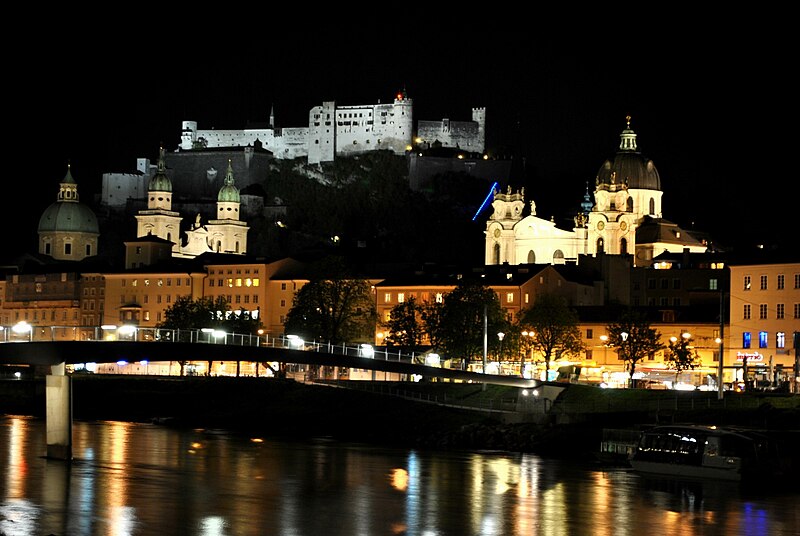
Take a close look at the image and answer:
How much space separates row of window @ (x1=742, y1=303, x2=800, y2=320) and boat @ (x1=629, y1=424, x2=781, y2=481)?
31975 mm

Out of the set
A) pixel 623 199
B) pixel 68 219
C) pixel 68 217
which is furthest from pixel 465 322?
pixel 68 217

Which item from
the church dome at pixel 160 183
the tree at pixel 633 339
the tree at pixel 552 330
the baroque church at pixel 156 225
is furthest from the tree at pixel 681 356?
the church dome at pixel 160 183

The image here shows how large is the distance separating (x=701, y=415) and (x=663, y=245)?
89.6 metres

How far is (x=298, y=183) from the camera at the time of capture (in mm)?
196125

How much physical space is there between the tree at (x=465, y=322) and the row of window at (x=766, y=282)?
15.8m

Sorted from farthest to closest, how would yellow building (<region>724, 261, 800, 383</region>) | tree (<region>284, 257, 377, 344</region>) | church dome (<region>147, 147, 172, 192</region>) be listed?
1. church dome (<region>147, 147, 172, 192</region>)
2. tree (<region>284, 257, 377, 344</region>)
3. yellow building (<region>724, 261, 800, 383</region>)

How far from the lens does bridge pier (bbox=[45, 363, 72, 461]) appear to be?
51031mm

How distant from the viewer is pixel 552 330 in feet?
335

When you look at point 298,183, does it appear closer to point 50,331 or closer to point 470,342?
point 470,342

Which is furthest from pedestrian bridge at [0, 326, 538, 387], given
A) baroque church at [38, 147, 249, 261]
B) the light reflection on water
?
baroque church at [38, 147, 249, 261]

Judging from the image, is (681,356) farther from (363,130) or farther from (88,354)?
(363,130)

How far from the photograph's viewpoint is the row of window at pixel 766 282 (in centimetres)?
8389

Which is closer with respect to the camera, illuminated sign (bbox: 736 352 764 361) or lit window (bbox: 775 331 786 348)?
lit window (bbox: 775 331 786 348)

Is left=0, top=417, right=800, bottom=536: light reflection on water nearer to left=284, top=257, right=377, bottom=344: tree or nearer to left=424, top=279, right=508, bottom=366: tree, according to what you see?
left=424, top=279, right=508, bottom=366: tree
